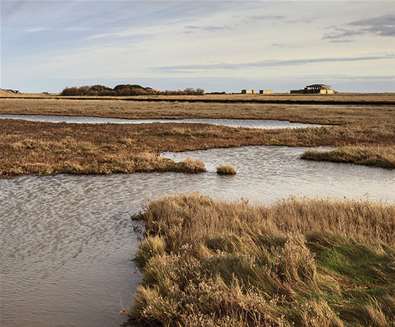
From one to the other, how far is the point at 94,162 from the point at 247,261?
59.7 ft

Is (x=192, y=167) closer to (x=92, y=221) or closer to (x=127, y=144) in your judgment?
(x=92, y=221)

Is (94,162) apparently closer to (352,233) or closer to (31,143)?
(31,143)

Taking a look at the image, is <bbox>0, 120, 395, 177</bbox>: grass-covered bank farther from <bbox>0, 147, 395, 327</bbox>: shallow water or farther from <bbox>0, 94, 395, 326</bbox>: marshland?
<bbox>0, 147, 395, 327</bbox>: shallow water

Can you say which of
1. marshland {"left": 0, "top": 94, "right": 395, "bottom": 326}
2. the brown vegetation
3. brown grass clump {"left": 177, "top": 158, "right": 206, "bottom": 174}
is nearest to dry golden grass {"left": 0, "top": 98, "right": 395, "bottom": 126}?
the brown vegetation

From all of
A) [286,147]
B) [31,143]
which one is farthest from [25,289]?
[286,147]

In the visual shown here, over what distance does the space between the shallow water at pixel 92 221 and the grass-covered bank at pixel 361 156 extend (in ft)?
3.94

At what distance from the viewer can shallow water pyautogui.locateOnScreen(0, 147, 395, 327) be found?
339 inches

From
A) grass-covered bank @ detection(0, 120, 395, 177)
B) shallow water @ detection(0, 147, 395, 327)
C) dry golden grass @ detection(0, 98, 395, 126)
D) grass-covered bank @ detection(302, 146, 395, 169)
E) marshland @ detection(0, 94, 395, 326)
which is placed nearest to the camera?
marshland @ detection(0, 94, 395, 326)

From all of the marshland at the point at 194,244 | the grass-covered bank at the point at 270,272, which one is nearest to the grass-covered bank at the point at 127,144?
the marshland at the point at 194,244

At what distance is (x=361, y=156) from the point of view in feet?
92.0

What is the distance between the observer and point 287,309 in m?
6.87

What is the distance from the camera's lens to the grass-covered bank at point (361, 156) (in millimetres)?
26273

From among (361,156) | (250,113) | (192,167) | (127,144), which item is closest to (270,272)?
(192,167)

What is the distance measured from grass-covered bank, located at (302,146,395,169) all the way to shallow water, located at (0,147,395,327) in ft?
3.94
